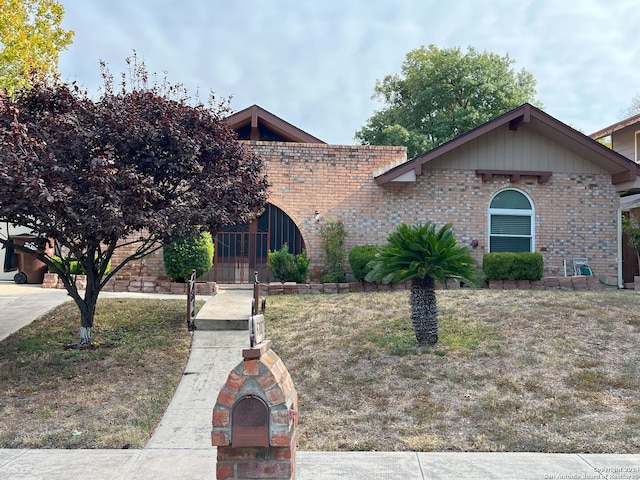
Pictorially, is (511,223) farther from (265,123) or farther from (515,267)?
(265,123)

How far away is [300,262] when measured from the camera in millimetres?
12625

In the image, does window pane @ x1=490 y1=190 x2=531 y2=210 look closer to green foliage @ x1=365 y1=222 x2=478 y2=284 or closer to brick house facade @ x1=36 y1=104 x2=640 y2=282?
brick house facade @ x1=36 y1=104 x2=640 y2=282

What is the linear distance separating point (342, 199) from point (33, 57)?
9.66 metres

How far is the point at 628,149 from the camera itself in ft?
58.8

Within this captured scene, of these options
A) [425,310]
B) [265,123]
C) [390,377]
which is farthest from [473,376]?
[265,123]

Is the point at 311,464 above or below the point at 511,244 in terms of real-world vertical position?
below

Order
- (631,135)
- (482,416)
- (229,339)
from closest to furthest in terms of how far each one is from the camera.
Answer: (482,416) < (229,339) < (631,135)

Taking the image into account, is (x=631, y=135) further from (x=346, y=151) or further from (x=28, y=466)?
(x=28, y=466)

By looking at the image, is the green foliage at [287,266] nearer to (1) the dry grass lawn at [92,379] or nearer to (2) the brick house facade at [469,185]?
(2) the brick house facade at [469,185]

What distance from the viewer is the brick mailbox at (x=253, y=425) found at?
9.48 ft

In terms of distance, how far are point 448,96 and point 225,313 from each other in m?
22.9

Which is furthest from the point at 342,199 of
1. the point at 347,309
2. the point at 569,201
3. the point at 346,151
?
the point at 569,201

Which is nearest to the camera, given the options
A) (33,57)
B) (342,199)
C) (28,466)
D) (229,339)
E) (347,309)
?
(28,466)

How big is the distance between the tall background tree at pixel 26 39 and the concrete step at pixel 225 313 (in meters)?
7.70
